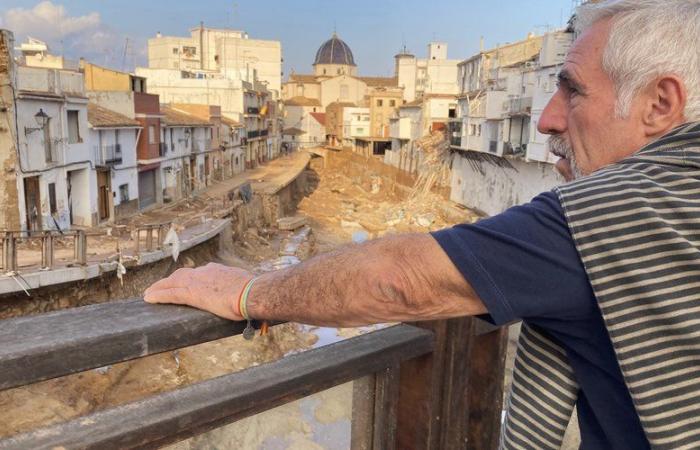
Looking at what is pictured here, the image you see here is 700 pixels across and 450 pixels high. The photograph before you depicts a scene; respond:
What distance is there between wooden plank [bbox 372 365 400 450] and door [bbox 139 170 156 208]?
1140 inches

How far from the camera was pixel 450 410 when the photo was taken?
6.02 ft

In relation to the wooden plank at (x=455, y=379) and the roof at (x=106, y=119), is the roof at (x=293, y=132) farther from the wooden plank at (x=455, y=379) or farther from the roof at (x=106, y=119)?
the wooden plank at (x=455, y=379)

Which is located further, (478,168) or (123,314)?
(478,168)

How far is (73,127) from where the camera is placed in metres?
21.0

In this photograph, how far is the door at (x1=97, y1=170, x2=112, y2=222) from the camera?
76.3 ft

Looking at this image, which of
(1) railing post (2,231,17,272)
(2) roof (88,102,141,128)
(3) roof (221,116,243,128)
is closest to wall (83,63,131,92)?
(2) roof (88,102,141,128)

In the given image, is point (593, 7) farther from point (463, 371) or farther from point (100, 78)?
point (100, 78)

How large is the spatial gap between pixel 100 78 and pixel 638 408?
32098mm

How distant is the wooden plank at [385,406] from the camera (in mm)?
1713

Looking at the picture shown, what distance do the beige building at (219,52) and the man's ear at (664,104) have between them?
71.2m

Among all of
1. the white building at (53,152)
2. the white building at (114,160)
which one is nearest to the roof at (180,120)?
the white building at (114,160)

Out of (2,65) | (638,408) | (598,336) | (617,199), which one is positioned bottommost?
(638,408)

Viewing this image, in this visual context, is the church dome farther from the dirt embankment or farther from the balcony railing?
the balcony railing

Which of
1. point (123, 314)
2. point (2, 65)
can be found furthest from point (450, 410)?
point (2, 65)
